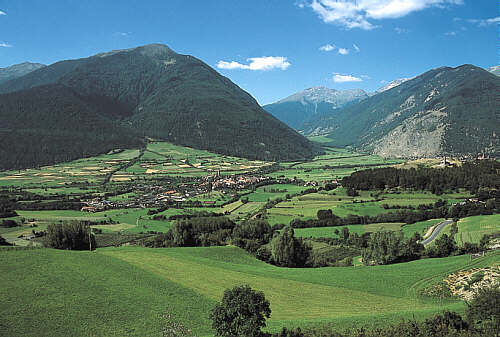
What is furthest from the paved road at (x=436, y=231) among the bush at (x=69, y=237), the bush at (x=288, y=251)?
the bush at (x=69, y=237)

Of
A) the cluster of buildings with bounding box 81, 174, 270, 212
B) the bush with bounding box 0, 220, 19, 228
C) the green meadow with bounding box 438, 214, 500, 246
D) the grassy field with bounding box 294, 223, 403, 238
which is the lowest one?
the grassy field with bounding box 294, 223, 403, 238

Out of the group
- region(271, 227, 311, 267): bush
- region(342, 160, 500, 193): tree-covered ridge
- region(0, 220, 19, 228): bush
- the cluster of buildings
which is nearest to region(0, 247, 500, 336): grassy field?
region(271, 227, 311, 267): bush

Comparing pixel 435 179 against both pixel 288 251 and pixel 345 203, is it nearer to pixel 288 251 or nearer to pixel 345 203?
pixel 345 203

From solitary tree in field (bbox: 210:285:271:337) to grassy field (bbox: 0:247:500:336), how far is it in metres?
4.37

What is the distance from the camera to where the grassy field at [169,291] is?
26.2 m

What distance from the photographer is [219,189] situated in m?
134

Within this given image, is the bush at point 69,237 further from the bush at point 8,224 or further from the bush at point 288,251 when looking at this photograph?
the bush at point 8,224

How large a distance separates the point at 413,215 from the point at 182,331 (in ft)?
240

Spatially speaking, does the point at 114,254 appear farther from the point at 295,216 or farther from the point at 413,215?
the point at 413,215

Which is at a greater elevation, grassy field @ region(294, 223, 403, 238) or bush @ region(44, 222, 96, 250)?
bush @ region(44, 222, 96, 250)

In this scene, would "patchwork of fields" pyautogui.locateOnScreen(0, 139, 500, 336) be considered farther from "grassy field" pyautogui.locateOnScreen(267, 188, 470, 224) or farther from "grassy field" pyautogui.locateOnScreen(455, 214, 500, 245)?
"grassy field" pyautogui.locateOnScreen(267, 188, 470, 224)

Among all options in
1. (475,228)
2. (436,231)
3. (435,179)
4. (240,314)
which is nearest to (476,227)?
(475,228)

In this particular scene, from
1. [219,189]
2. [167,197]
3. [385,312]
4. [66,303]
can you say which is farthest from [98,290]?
[219,189]

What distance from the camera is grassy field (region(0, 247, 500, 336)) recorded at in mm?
26203
